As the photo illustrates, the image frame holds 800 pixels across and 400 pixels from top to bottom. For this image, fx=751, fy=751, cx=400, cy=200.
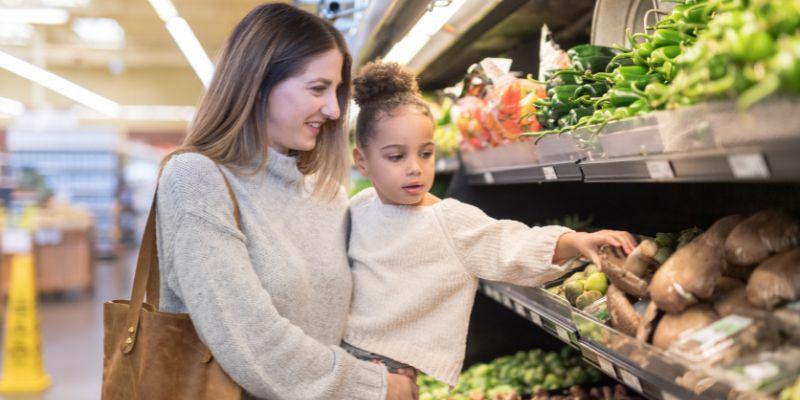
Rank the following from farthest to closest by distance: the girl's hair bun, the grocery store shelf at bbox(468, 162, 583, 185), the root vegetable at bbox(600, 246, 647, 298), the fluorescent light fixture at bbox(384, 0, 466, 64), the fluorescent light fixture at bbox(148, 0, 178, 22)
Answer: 1. the fluorescent light fixture at bbox(148, 0, 178, 22)
2. the fluorescent light fixture at bbox(384, 0, 466, 64)
3. the girl's hair bun
4. the grocery store shelf at bbox(468, 162, 583, 185)
5. the root vegetable at bbox(600, 246, 647, 298)

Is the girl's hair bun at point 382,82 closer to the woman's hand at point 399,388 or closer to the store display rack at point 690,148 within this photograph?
the store display rack at point 690,148

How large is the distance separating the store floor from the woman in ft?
13.0

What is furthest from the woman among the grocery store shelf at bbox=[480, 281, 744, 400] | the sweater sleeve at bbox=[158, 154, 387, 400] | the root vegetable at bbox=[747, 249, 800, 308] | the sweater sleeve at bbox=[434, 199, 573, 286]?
the root vegetable at bbox=[747, 249, 800, 308]

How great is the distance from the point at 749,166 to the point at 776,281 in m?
0.23

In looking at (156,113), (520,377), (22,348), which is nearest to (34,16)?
(22,348)

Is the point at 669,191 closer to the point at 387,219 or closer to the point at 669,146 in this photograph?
the point at 387,219

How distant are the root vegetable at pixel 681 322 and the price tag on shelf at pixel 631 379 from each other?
14 cm

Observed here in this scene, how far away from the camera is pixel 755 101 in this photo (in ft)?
3.06

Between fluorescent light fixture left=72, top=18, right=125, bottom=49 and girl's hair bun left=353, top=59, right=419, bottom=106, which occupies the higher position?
fluorescent light fixture left=72, top=18, right=125, bottom=49

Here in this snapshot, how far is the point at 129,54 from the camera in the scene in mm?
17375

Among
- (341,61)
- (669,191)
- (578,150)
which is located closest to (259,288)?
(341,61)

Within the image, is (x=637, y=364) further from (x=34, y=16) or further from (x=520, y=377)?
(x=34, y=16)

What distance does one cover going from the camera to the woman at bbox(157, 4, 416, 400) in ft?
5.42

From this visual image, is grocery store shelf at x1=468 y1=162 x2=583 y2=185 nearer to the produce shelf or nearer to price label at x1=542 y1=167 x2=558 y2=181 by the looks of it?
price label at x1=542 y1=167 x2=558 y2=181
